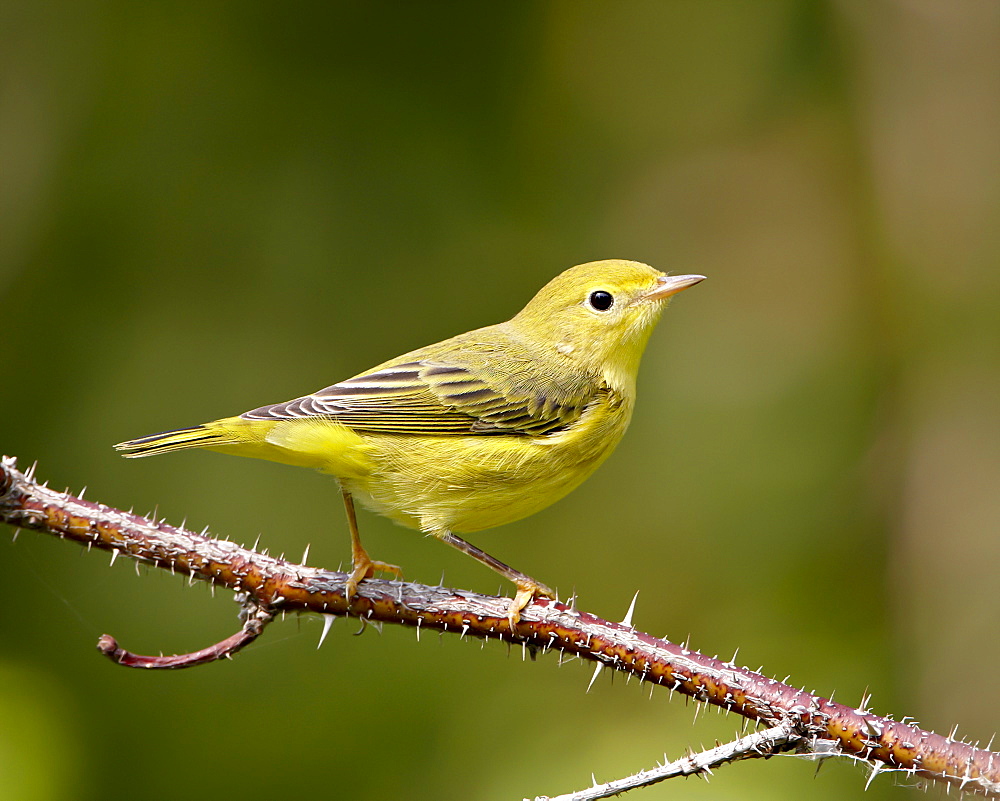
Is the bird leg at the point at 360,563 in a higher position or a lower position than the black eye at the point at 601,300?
lower

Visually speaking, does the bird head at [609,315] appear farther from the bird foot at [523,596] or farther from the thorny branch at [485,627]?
the thorny branch at [485,627]

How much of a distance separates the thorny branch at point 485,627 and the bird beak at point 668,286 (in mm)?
1694

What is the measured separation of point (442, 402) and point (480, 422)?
0.64 feet

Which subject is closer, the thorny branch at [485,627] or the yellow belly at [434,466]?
the thorny branch at [485,627]

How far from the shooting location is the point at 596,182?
251 inches

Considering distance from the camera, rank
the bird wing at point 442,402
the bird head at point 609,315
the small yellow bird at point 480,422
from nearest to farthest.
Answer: the small yellow bird at point 480,422 → the bird wing at point 442,402 → the bird head at point 609,315

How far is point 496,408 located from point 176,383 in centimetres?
239

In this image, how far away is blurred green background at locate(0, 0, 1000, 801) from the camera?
Result: 14.2 feet

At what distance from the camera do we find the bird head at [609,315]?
14.5 ft

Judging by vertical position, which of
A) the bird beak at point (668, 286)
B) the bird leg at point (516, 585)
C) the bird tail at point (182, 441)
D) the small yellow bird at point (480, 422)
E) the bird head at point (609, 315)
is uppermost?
the bird beak at point (668, 286)

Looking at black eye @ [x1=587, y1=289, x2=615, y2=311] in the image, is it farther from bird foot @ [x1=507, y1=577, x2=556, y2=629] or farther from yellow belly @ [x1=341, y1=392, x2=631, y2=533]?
bird foot @ [x1=507, y1=577, x2=556, y2=629]

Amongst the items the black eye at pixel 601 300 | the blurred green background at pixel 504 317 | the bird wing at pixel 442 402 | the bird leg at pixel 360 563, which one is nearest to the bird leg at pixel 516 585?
the bird leg at pixel 360 563

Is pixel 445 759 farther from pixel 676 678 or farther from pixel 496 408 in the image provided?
pixel 676 678

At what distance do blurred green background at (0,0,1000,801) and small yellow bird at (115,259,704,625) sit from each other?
36.4 inches
